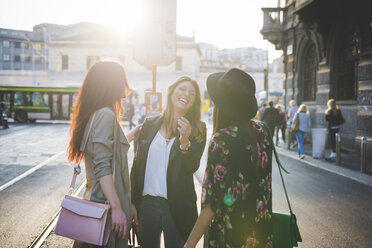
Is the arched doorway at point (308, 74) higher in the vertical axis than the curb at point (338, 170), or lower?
higher

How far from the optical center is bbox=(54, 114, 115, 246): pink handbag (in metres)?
1.97

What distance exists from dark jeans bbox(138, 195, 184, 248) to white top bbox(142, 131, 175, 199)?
0.06 metres

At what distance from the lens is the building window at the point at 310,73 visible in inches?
623

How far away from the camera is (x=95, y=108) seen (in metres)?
2.13

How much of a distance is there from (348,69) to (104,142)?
1335cm

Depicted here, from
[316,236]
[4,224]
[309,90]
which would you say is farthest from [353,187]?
[309,90]

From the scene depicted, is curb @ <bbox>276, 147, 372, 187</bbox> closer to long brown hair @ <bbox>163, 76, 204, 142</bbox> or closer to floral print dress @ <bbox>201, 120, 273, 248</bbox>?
long brown hair @ <bbox>163, 76, 204, 142</bbox>

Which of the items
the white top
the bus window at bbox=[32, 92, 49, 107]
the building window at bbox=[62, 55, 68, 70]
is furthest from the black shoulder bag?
the building window at bbox=[62, 55, 68, 70]

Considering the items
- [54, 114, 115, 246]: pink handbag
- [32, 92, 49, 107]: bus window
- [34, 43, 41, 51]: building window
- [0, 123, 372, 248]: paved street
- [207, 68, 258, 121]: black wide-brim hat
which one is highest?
[34, 43, 41, 51]: building window

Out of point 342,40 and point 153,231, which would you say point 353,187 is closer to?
point 153,231

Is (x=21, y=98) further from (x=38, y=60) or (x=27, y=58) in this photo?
(x=27, y=58)

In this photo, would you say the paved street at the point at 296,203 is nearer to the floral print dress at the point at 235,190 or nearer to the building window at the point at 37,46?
the floral print dress at the point at 235,190

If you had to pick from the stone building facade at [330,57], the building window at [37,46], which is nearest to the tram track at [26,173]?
the stone building facade at [330,57]

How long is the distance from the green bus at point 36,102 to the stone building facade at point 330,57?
1797 centimetres
